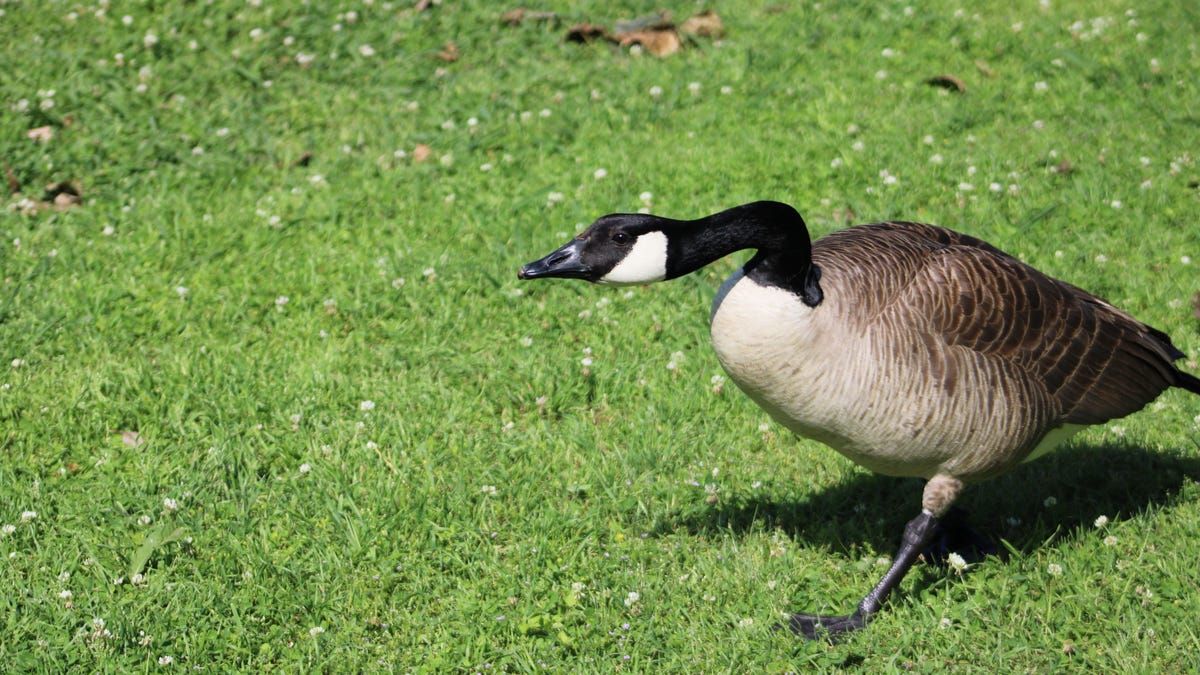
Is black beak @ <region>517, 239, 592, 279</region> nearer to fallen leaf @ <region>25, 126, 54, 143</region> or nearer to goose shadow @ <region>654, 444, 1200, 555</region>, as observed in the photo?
goose shadow @ <region>654, 444, 1200, 555</region>

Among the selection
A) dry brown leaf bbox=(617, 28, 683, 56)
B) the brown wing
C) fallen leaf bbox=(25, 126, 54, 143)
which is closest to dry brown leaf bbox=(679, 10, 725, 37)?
dry brown leaf bbox=(617, 28, 683, 56)

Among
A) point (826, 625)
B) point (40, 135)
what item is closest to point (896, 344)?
point (826, 625)

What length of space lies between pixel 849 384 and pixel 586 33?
5301 millimetres

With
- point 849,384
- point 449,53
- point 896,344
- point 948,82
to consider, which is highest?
point 896,344

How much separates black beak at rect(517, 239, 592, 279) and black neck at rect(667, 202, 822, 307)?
0.29m

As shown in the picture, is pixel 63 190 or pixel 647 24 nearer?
pixel 63 190

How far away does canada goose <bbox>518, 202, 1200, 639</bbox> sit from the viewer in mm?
3740

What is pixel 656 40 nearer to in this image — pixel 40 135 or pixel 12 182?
pixel 40 135

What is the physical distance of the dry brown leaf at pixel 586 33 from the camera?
8.39 meters

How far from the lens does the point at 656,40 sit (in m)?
8.36

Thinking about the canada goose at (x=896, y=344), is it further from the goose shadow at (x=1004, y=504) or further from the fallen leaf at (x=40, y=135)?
the fallen leaf at (x=40, y=135)

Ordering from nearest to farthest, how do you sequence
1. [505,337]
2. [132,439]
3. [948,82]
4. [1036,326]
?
[1036,326]
[132,439]
[505,337]
[948,82]

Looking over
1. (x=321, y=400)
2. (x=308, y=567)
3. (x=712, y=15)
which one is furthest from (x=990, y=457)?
(x=712, y=15)

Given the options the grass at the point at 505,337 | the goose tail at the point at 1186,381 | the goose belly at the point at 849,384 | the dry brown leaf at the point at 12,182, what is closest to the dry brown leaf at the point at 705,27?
the grass at the point at 505,337
